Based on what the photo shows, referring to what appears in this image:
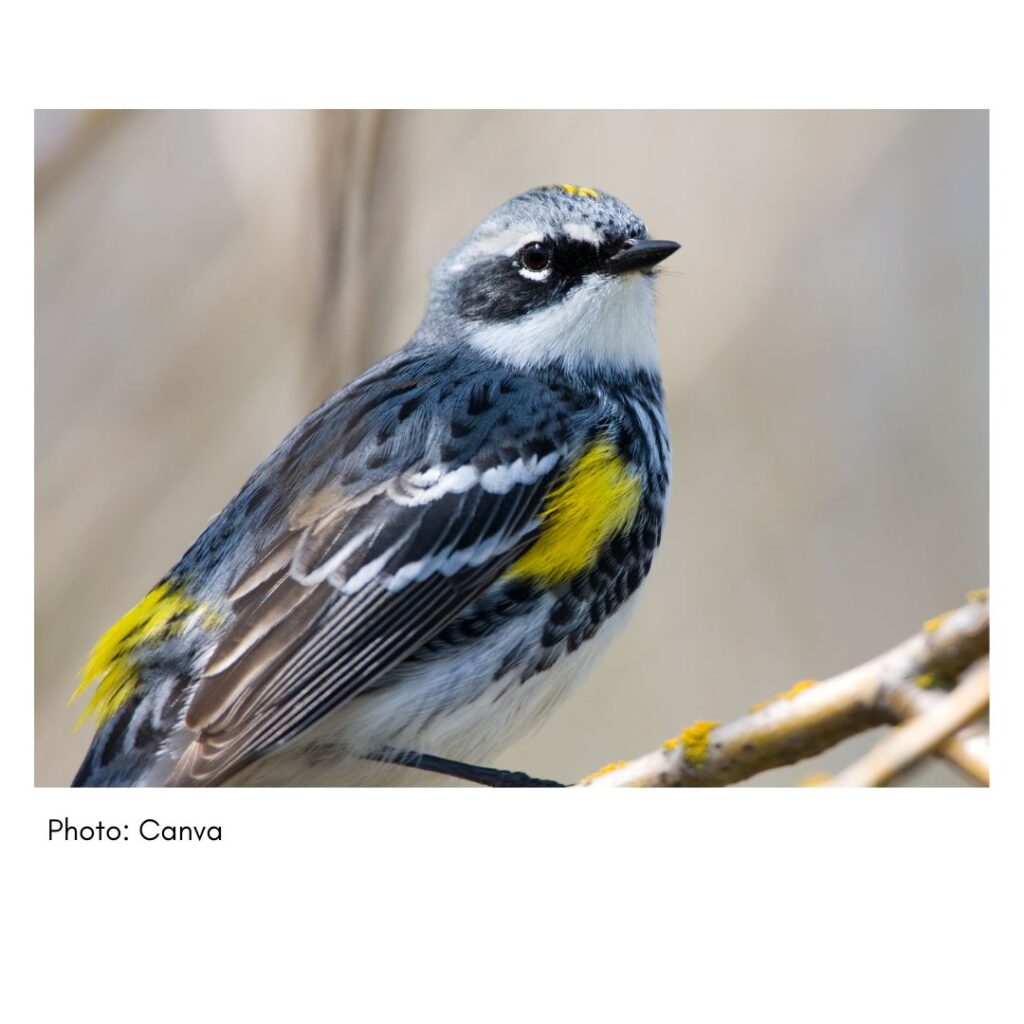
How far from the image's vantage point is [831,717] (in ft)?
10.3

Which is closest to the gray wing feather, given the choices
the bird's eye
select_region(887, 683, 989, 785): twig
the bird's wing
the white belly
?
the bird's wing

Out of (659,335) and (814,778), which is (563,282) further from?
(814,778)

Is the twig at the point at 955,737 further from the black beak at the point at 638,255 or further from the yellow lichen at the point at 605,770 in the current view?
the black beak at the point at 638,255

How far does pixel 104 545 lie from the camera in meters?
4.02

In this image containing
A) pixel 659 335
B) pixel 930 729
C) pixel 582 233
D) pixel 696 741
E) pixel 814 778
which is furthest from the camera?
pixel 659 335

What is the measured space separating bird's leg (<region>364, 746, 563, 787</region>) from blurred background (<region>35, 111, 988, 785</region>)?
205 mm

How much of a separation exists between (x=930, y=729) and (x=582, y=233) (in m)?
1.65

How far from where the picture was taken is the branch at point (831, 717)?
9.91 ft

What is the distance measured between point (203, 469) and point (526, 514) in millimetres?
1068

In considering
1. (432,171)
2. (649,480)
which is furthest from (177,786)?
(432,171)

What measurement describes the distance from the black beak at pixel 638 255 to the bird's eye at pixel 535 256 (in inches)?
6.9

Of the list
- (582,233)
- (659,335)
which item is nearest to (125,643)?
(582,233)

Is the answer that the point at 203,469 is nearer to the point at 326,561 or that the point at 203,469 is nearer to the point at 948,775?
the point at 326,561

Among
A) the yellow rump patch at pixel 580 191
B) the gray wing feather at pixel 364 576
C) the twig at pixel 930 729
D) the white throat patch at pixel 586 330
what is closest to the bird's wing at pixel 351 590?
the gray wing feather at pixel 364 576
